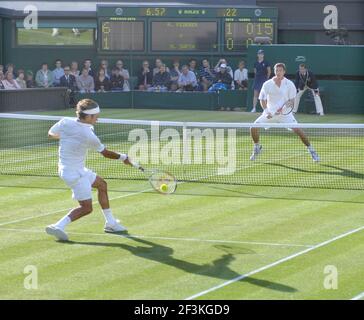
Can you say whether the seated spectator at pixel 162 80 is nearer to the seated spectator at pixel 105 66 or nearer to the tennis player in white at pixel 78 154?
the seated spectator at pixel 105 66

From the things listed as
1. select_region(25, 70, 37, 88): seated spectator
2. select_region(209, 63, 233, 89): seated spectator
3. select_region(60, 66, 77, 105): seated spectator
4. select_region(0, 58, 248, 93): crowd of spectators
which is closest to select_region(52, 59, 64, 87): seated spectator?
select_region(0, 58, 248, 93): crowd of spectators

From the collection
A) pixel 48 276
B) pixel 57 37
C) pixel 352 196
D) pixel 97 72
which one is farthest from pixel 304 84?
pixel 48 276

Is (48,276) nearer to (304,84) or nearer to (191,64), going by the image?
(304,84)

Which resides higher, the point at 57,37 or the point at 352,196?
the point at 57,37

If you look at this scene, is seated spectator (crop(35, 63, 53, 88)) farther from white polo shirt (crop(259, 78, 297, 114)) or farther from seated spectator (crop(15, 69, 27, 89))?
white polo shirt (crop(259, 78, 297, 114))

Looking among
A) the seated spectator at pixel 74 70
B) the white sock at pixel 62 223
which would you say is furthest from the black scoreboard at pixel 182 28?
the white sock at pixel 62 223

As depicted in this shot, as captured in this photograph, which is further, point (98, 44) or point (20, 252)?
point (98, 44)

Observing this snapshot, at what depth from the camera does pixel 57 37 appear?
130 ft

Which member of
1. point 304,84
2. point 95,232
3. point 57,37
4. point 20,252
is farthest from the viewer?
point 57,37

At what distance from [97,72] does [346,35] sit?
29.7 ft

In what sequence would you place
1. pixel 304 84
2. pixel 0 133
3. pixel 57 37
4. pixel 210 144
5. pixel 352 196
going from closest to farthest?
1. pixel 352 196
2. pixel 210 144
3. pixel 0 133
4. pixel 304 84
5. pixel 57 37

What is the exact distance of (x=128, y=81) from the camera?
1465 inches

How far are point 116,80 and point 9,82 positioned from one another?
450cm
